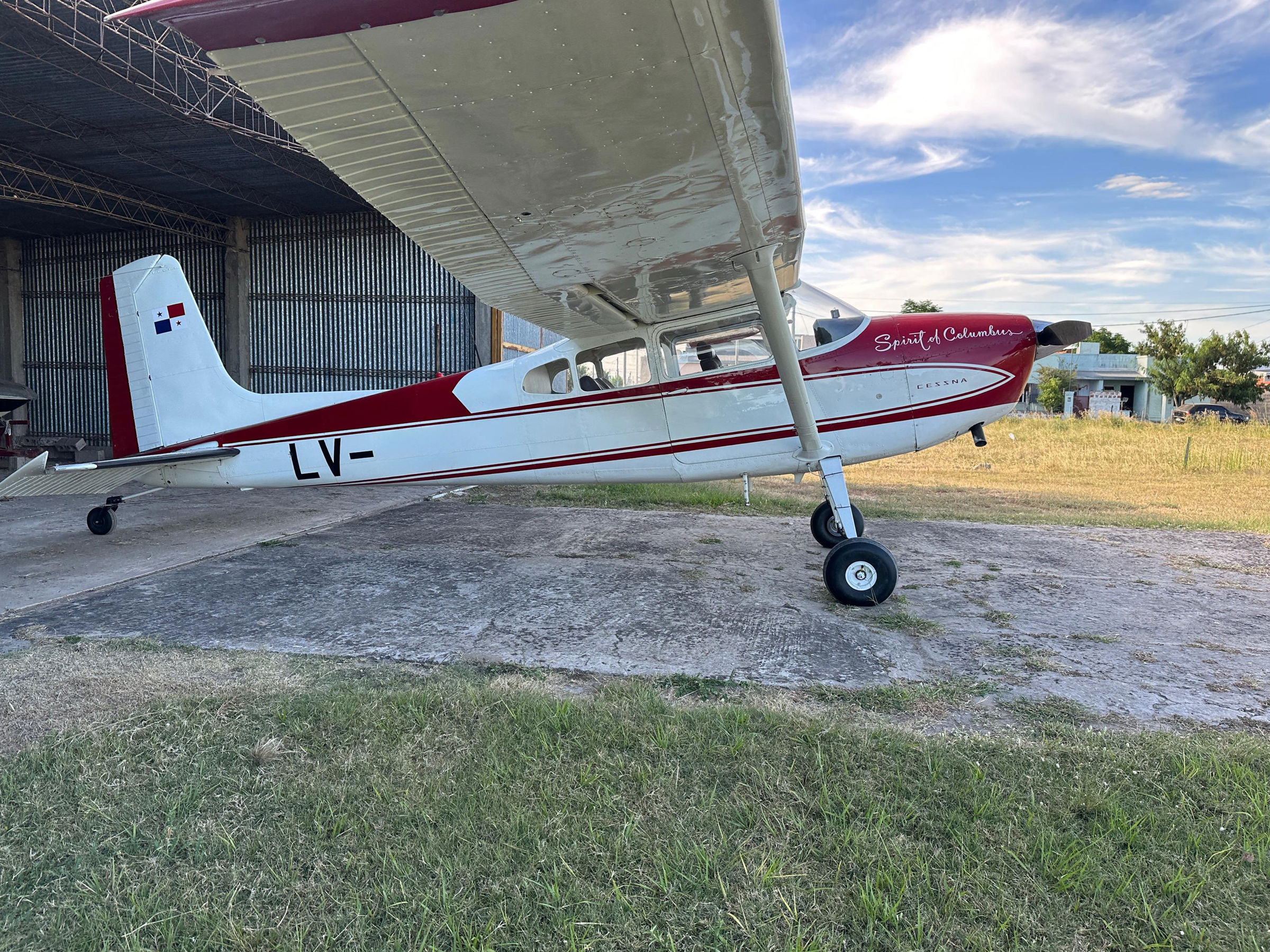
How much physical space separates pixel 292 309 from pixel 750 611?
14.5m

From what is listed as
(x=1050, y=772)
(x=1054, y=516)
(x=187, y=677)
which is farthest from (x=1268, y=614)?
(x=187, y=677)

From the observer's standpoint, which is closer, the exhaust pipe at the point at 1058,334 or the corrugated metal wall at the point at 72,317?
the exhaust pipe at the point at 1058,334

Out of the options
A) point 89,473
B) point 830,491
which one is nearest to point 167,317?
point 89,473

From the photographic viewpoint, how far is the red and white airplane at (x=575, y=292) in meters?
2.16

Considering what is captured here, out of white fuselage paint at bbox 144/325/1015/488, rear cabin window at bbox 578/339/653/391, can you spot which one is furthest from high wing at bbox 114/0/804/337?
white fuselage paint at bbox 144/325/1015/488

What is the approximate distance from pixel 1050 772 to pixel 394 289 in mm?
14870

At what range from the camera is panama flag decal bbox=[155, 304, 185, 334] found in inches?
261

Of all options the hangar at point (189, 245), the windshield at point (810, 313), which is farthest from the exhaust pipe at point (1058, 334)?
the hangar at point (189, 245)

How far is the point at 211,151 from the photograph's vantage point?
12.4 m

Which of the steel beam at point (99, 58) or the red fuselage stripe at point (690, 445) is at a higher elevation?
the steel beam at point (99, 58)

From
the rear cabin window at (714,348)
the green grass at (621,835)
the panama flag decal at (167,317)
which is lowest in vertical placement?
the green grass at (621,835)

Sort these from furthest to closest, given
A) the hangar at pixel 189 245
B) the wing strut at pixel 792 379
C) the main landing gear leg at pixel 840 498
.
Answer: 1. the hangar at pixel 189 245
2. the main landing gear leg at pixel 840 498
3. the wing strut at pixel 792 379

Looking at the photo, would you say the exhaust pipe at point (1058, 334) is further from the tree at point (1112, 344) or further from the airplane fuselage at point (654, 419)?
the tree at point (1112, 344)

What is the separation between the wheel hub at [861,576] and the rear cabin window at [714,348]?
180 cm
